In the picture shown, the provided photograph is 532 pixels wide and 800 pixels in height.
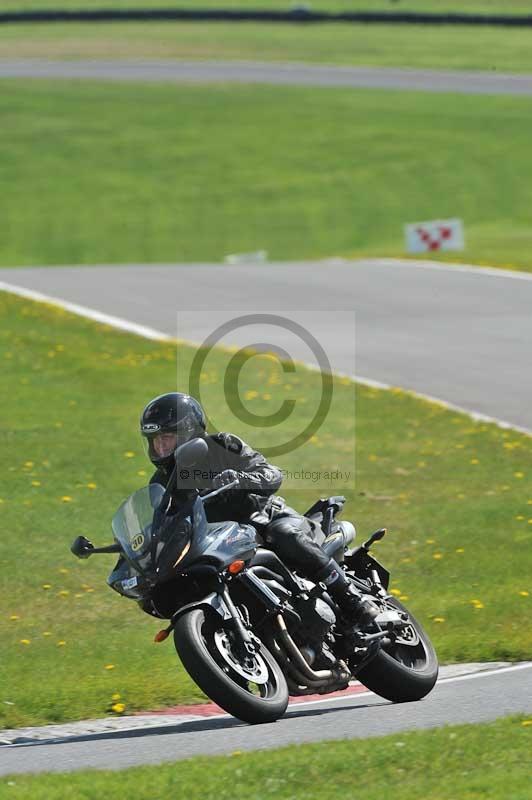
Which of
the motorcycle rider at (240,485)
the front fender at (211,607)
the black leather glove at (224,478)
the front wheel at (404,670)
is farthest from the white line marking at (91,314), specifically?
the front fender at (211,607)

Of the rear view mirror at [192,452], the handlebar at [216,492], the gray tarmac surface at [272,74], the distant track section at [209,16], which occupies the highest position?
the distant track section at [209,16]

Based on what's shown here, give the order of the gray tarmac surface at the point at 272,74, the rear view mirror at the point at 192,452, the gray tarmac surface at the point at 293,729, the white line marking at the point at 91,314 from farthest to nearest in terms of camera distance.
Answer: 1. the gray tarmac surface at the point at 272,74
2. the white line marking at the point at 91,314
3. the rear view mirror at the point at 192,452
4. the gray tarmac surface at the point at 293,729

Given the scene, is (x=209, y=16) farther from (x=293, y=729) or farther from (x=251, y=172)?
(x=293, y=729)

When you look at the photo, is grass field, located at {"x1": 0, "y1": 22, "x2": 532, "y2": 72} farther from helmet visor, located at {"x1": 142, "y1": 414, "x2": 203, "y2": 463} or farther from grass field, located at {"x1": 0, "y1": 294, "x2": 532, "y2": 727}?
helmet visor, located at {"x1": 142, "y1": 414, "x2": 203, "y2": 463}

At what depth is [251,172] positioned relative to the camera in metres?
44.6

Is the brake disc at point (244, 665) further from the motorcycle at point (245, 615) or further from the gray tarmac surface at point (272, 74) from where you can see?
the gray tarmac surface at point (272, 74)

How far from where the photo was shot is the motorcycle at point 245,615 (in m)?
8.07

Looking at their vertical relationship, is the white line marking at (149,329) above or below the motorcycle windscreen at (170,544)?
below

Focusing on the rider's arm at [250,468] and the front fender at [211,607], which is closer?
the front fender at [211,607]

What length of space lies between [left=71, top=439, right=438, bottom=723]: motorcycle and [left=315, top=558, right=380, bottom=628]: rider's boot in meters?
0.05

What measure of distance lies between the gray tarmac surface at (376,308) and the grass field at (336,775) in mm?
10858

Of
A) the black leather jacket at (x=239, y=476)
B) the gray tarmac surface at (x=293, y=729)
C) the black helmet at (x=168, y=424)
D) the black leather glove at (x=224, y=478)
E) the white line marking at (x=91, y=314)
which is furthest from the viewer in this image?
the white line marking at (x=91, y=314)

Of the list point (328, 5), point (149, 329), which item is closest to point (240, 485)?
point (149, 329)

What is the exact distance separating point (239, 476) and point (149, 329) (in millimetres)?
15261
